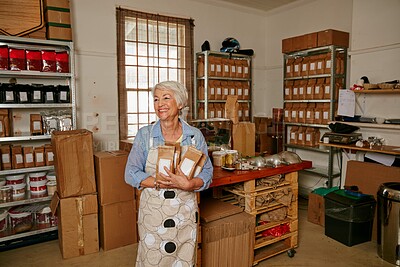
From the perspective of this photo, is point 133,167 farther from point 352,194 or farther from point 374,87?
point 374,87

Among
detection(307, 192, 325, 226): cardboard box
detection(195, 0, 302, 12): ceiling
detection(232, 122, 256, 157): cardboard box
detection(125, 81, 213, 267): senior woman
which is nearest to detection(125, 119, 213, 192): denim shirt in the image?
detection(125, 81, 213, 267): senior woman

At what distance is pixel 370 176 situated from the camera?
3518mm

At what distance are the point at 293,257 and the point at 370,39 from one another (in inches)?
111

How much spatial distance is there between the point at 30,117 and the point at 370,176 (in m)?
3.79

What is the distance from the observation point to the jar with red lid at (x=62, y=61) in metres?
3.33

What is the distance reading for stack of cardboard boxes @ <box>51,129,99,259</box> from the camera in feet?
9.75

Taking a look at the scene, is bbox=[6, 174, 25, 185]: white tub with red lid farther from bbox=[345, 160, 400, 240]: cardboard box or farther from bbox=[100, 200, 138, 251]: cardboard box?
bbox=[345, 160, 400, 240]: cardboard box

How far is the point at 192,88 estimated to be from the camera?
15.8ft

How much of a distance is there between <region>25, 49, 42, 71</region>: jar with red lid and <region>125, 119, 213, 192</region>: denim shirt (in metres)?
2.00

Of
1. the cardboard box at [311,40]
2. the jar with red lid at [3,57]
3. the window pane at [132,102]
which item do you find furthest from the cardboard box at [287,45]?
the jar with red lid at [3,57]

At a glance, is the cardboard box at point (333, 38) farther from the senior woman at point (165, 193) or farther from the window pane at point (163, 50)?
the senior woman at point (165, 193)

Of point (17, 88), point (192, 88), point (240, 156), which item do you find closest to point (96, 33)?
point (17, 88)

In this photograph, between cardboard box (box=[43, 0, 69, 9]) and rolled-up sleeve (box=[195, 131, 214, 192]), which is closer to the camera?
rolled-up sleeve (box=[195, 131, 214, 192])

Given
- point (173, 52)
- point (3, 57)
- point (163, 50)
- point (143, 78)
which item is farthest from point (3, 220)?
point (173, 52)
